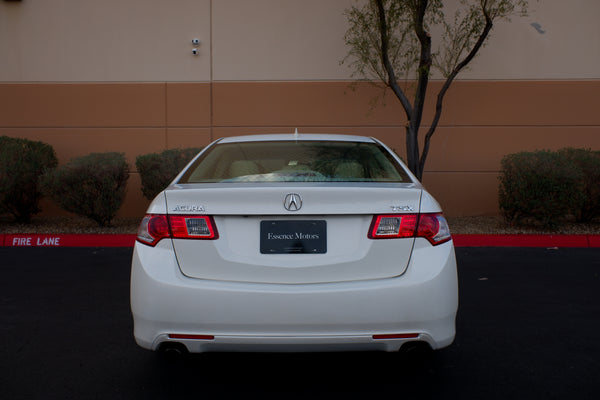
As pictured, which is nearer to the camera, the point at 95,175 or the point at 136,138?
the point at 95,175

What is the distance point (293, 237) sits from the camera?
103 inches

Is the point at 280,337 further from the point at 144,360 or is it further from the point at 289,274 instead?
the point at 144,360

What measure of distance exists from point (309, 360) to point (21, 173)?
7178 millimetres

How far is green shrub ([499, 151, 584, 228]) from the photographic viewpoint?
7.94 m

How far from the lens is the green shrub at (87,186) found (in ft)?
27.2

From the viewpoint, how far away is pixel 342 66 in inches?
396

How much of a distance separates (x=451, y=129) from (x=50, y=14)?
814cm

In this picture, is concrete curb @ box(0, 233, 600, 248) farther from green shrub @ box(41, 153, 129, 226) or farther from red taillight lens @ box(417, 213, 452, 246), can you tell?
red taillight lens @ box(417, 213, 452, 246)

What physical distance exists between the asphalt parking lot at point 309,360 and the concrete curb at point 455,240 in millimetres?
2348

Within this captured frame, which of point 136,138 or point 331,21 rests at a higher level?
point 331,21

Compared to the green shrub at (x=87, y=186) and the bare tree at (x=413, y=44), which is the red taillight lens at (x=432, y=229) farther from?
the green shrub at (x=87, y=186)

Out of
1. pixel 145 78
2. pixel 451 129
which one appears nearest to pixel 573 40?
pixel 451 129

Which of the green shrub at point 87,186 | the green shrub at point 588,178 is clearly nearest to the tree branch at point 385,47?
the green shrub at point 588,178

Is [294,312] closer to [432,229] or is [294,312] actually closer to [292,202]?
[292,202]
